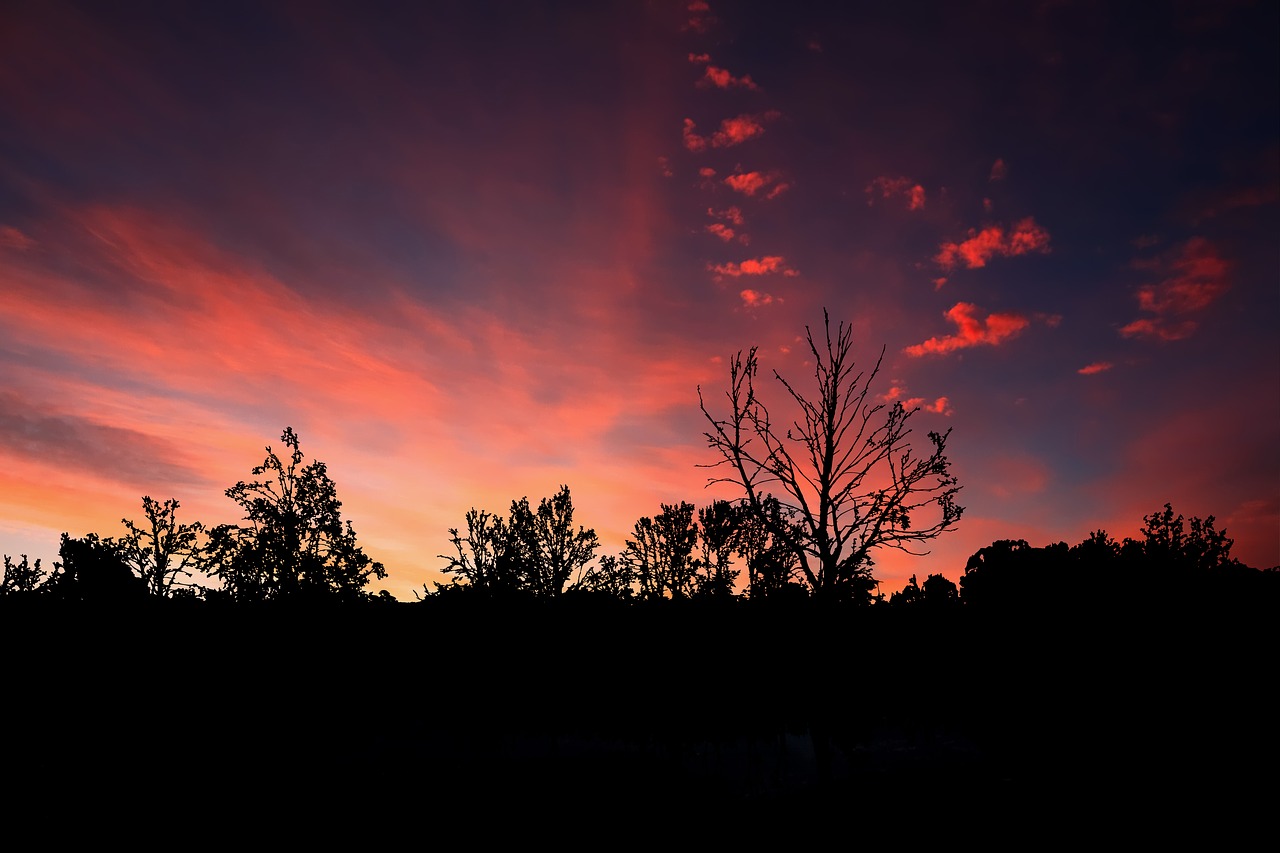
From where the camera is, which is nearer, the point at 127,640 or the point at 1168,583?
the point at 127,640

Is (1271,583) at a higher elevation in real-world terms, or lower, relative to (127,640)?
higher

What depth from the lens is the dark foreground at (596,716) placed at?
1141 cm

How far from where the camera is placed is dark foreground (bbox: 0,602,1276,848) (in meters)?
11.4

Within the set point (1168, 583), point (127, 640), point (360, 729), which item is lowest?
point (360, 729)

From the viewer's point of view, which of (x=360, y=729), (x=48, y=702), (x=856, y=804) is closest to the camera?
(x=856, y=804)

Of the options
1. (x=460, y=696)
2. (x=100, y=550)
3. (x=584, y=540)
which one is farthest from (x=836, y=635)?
(x=100, y=550)

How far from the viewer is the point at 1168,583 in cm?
1480

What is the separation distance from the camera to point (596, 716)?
15.3m

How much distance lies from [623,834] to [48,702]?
38.8 feet

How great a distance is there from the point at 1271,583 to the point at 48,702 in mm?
26189

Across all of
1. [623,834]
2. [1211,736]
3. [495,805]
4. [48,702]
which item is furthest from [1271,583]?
[48,702]

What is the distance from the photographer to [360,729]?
47.9 feet

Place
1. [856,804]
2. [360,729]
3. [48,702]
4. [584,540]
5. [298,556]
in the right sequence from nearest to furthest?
[856,804] < [48,702] < [360,729] < [298,556] < [584,540]

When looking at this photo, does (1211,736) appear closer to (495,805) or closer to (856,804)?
(856,804)
